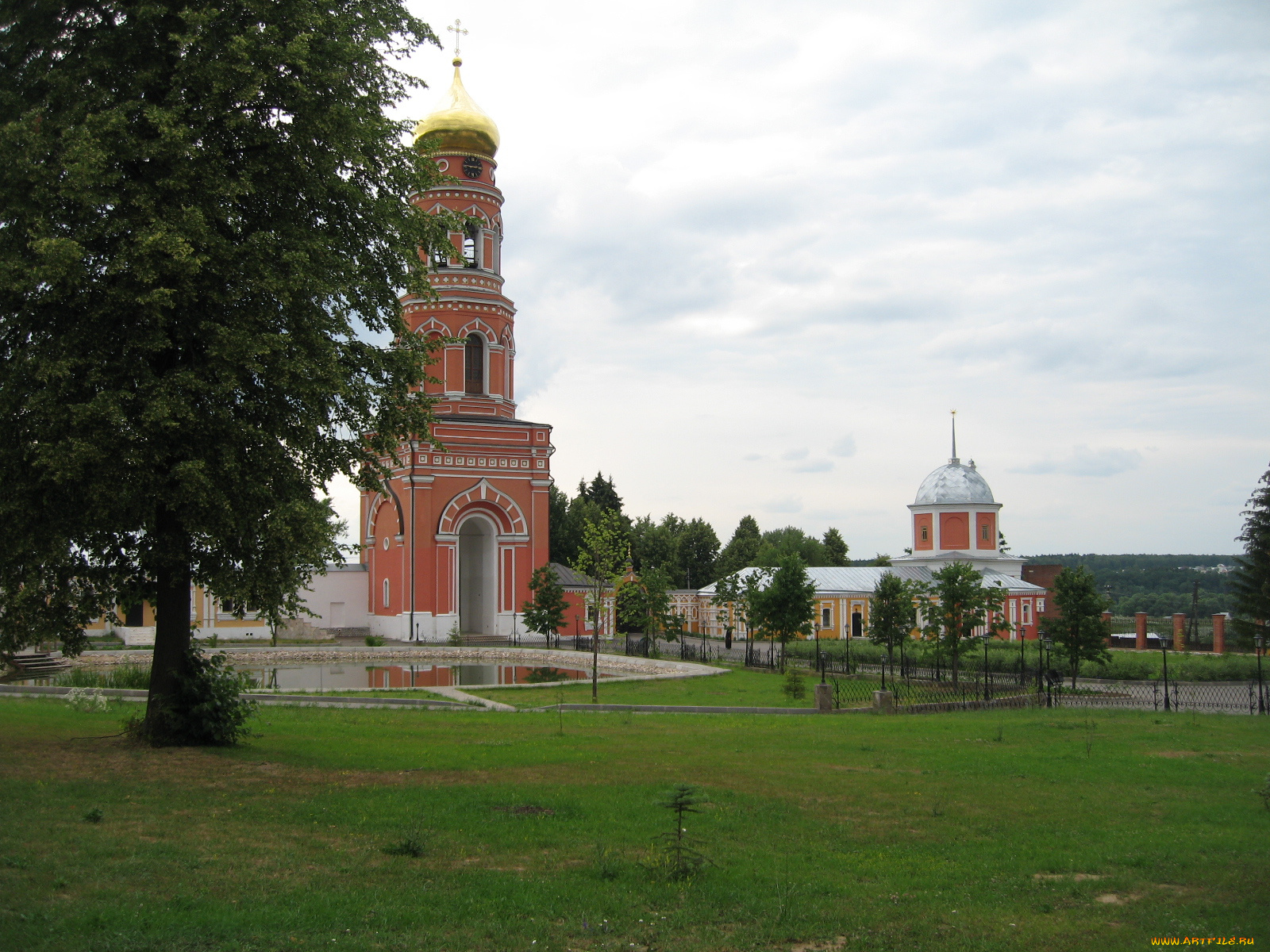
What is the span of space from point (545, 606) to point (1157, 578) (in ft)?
334

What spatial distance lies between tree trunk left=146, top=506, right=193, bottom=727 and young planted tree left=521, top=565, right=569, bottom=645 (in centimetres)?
2304

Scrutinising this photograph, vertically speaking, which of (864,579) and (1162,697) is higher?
(864,579)

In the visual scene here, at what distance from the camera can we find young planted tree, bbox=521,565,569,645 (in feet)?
113

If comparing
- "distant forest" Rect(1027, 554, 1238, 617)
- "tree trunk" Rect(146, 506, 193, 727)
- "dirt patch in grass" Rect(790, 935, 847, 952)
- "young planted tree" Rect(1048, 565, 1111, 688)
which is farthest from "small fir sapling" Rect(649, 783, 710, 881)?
"distant forest" Rect(1027, 554, 1238, 617)

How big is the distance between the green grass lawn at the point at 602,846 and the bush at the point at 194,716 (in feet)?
1.39

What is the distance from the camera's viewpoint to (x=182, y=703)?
36.7 ft

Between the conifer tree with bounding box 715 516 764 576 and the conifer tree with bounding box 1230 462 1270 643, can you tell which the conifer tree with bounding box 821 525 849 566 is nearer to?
the conifer tree with bounding box 715 516 764 576

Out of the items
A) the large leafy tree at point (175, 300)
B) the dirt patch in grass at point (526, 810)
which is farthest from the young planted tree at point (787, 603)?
the dirt patch in grass at point (526, 810)

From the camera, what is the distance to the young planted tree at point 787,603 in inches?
1153

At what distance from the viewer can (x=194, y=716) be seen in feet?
36.6

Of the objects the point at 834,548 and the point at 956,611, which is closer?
the point at 956,611

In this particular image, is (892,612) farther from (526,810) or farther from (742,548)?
(742,548)

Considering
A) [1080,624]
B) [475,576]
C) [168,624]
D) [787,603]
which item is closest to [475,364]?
[475,576]

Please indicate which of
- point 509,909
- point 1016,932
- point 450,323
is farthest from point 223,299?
point 450,323
